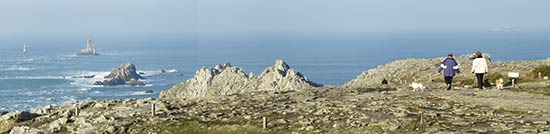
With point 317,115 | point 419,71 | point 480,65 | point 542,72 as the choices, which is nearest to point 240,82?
point 419,71

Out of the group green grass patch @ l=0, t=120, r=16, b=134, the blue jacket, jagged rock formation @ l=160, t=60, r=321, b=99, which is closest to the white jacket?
the blue jacket

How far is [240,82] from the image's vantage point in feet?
302

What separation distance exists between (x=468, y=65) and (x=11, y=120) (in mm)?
37436

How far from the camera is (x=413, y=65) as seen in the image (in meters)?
56.9

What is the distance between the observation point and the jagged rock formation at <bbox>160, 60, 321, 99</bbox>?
266 ft

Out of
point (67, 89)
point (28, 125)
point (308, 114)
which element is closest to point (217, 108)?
point (308, 114)

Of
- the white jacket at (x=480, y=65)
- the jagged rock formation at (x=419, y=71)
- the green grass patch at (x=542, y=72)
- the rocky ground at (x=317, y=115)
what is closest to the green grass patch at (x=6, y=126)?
the rocky ground at (x=317, y=115)

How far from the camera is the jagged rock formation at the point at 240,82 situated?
8094 cm

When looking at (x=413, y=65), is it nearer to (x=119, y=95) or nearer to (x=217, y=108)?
(x=217, y=108)

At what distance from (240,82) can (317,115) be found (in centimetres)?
7061

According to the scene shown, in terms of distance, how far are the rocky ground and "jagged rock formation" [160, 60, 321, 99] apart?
46674 millimetres

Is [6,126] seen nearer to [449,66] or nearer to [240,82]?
[449,66]

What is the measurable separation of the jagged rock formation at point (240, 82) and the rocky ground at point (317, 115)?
46.7 metres

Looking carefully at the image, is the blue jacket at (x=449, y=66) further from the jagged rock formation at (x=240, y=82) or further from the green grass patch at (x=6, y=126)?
the jagged rock formation at (x=240, y=82)
